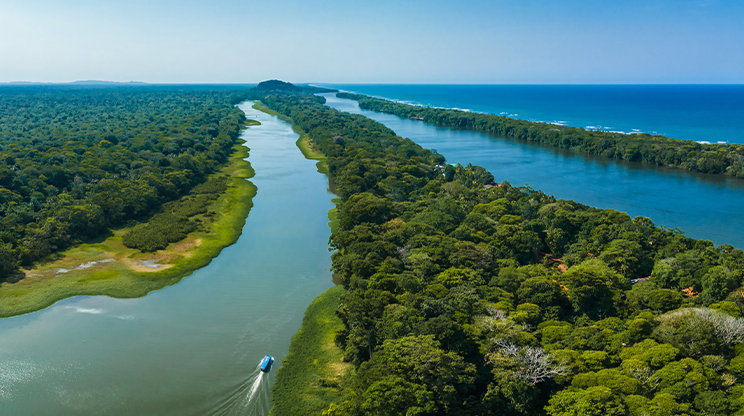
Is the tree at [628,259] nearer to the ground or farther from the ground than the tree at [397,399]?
farther from the ground

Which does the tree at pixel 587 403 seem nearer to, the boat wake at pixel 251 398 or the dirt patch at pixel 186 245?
the boat wake at pixel 251 398

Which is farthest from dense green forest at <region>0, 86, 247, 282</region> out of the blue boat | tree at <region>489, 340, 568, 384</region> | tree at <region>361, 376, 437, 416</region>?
tree at <region>489, 340, 568, 384</region>

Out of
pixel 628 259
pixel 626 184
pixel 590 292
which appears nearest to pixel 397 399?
pixel 590 292

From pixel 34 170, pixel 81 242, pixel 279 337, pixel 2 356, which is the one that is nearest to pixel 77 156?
pixel 34 170

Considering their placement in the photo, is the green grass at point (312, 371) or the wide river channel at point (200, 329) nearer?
the green grass at point (312, 371)

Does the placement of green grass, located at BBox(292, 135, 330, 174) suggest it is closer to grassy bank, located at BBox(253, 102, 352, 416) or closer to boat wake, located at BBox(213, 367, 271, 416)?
grassy bank, located at BBox(253, 102, 352, 416)

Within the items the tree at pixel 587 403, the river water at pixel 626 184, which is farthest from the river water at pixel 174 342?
the river water at pixel 626 184
